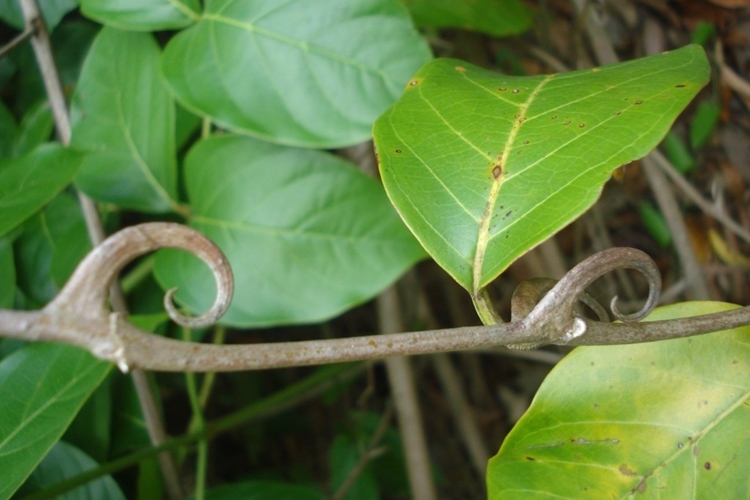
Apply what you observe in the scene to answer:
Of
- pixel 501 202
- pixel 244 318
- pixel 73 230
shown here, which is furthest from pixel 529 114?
pixel 73 230

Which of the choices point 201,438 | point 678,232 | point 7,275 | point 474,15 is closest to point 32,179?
point 7,275

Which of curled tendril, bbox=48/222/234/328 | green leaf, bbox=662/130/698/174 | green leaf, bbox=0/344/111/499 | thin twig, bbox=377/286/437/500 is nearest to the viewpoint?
curled tendril, bbox=48/222/234/328

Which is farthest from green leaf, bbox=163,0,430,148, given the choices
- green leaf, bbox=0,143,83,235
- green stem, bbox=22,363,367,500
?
green stem, bbox=22,363,367,500

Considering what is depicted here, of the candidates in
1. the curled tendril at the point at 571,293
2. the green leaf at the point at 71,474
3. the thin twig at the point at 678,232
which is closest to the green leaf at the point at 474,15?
the thin twig at the point at 678,232

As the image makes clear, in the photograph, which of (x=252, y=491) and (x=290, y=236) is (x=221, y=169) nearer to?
(x=290, y=236)

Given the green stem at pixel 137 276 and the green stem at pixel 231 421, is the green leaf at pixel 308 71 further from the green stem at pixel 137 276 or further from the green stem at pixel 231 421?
the green stem at pixel 231 421

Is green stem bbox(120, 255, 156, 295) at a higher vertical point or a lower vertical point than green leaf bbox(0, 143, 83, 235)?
lower

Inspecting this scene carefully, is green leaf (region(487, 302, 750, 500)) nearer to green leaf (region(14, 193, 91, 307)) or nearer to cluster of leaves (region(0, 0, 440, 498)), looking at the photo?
cluster of leaves (region(0, 0, 440, 498))

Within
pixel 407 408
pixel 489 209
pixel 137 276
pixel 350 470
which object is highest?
pixel 489 209
